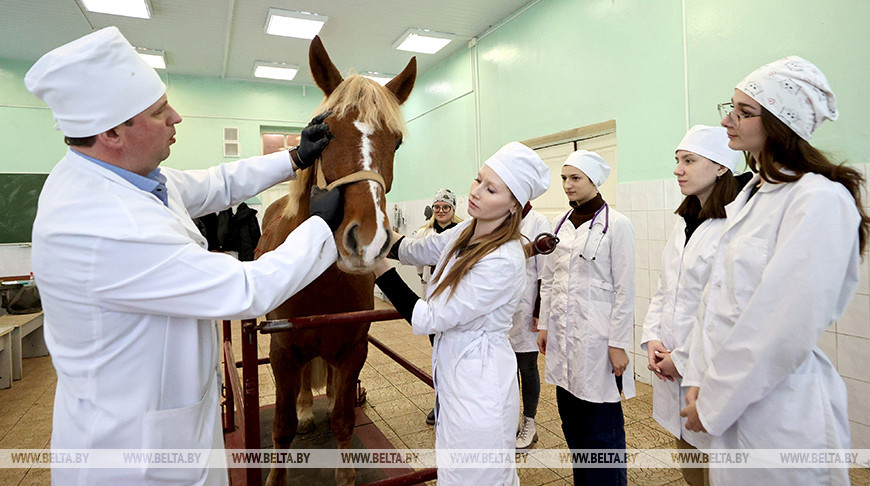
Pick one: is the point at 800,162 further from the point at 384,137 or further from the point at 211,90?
the point at 211,90

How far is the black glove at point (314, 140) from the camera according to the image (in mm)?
1394

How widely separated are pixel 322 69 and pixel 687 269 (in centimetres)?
160

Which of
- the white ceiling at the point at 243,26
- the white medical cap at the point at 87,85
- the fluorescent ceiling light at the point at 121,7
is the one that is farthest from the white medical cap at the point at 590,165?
the fluorescent ceiling light at the point at 121,7

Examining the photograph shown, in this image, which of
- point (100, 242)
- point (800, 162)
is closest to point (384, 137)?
point (100, 242)

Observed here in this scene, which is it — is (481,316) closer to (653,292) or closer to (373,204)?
(373,204)

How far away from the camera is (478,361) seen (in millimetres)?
1320

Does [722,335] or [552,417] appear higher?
[722,335]

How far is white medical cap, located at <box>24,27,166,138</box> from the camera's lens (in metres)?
0.91

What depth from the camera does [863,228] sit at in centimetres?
104

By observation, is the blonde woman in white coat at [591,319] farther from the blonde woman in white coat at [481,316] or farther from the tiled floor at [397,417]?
the blonde woman in white coat at [481,316]

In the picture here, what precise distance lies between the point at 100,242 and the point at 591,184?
2.11 m

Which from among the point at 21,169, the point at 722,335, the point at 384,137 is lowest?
the point at 722,335

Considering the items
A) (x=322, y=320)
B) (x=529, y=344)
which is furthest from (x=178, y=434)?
(x=529, y=344)

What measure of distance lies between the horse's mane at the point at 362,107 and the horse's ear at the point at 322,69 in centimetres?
11
